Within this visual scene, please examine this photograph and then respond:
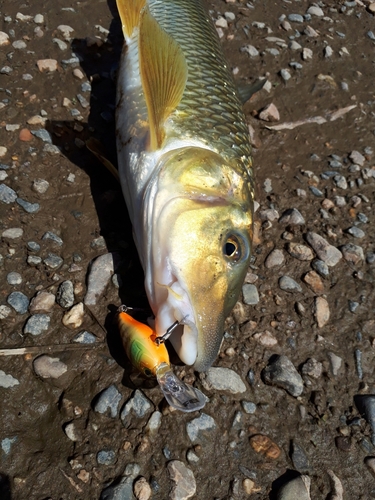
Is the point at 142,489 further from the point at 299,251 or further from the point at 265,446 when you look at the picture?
the point at 299,251

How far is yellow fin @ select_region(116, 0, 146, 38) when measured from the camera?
3.87 m

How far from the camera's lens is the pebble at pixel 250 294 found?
123 inches

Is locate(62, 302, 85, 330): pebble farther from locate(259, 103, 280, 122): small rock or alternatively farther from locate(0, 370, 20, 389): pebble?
locate(259, 103, 280, 122): small rock

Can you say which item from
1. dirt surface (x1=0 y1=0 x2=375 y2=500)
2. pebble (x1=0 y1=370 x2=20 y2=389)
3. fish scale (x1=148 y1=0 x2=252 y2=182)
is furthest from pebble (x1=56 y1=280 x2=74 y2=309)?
fish scale (x1=148 y1=0 x2=252 y2=182)

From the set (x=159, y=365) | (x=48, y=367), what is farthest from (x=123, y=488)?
(x=48, y=367)

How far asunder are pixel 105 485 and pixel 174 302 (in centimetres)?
97

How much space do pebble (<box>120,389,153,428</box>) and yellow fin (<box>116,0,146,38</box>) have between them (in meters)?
3.00

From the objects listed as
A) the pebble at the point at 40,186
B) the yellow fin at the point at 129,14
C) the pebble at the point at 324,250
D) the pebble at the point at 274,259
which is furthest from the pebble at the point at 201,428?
the yellow fin at the point at 129,14

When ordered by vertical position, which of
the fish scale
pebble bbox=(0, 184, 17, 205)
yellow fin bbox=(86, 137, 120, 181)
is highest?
the fish scale

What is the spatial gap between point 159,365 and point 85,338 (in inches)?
22.0

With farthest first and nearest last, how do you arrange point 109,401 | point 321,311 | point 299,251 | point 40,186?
point 299,251
point 40,186
point 321,311
point 109,401

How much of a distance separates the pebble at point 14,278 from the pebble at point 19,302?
0.28 ft

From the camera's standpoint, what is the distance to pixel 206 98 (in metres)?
3.15

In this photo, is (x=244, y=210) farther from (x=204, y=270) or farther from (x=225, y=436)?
(x=225, y=436)
